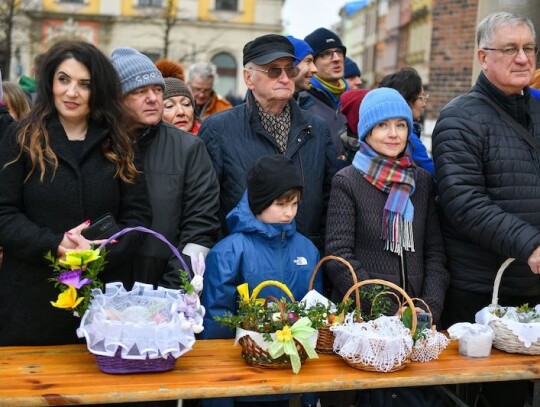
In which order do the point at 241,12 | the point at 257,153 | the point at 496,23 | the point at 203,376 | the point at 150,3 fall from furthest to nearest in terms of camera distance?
the point at 241,12 < the point at 150,3 < the point at 257,153 < the point at 496,23 < the point at 203,376

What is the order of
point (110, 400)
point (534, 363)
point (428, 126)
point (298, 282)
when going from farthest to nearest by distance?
point (428, 126), point (298, 282), point (534, 363), point (110, 400)

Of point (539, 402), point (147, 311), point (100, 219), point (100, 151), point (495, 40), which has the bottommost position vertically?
point (539, 402)

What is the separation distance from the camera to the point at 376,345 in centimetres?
307

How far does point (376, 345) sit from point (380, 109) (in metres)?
1.22

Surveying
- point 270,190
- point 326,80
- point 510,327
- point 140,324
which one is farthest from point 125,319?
point 326,80

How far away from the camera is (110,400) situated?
276 cm

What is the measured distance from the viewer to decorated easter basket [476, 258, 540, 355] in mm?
3375

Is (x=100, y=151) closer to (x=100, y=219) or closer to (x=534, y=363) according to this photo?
(x=100, y=219)

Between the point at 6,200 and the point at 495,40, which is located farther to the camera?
the point at 495,40

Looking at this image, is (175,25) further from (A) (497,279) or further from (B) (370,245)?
(A) (497,279)

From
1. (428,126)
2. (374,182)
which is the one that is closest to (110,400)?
(374,182)

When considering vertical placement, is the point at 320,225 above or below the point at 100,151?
below

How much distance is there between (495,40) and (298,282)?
1.50m

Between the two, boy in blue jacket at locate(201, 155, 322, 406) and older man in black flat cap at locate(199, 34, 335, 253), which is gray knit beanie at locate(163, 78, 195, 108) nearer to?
older man in black flat cap at locate(199, 34, 335, 253)
